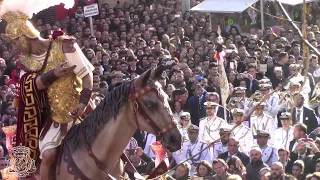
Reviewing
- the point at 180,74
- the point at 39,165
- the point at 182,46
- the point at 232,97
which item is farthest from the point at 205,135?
the point at 182,46

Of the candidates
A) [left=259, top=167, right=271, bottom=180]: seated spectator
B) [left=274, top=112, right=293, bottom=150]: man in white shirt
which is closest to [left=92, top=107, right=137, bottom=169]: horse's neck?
[left=259, top=167, right=271, bottom=180]: seated spectator

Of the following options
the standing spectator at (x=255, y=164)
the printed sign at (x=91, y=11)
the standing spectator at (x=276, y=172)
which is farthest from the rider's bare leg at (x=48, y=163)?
the printed sign at (x=91, y=11)

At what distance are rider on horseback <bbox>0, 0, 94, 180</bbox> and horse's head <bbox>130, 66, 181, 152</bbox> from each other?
564 millimetres

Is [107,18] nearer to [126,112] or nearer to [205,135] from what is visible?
[205,135]

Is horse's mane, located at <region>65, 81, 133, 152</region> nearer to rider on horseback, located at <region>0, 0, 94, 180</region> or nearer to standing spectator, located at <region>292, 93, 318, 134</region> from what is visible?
rider on horseback, located at <region>0, 0, 94, 180</region>

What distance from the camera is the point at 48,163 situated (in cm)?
681

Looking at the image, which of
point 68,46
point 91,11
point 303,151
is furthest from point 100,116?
point 91,11

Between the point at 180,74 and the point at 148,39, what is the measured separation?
5752 mm

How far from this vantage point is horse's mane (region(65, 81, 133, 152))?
6453mm

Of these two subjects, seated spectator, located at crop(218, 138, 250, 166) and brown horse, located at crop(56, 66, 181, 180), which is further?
seated spectator, located at crop(218, 138, 250, 166)

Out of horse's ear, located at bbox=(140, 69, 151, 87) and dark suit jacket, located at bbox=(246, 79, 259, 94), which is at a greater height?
horse's ear, located at bbox=(140, 69, 151, 87)

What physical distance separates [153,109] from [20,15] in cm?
167

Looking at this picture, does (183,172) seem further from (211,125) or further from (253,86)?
(253,86)

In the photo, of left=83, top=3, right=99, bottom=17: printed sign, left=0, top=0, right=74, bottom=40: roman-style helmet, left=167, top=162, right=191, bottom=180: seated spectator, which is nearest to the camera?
left=0, top=0, right=74, bottom=40: roman-style helmet
